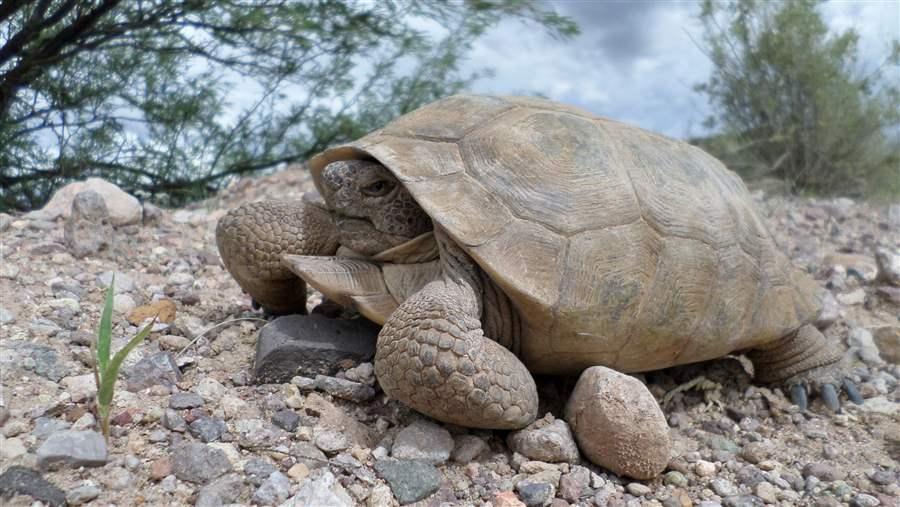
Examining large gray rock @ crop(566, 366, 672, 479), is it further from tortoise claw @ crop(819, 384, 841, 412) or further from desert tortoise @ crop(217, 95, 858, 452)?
tortoise claw @ crop(819, 384, 841, 412)

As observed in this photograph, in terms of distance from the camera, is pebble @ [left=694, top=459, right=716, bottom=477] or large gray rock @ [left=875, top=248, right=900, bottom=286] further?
large gray rock @ [left=875, top=248, right=900, bottom=286]

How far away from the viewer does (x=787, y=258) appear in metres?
2.84

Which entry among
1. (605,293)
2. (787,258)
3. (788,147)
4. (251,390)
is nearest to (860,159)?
(788,147)

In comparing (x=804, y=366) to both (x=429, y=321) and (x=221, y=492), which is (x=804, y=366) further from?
(x=221, y=492)

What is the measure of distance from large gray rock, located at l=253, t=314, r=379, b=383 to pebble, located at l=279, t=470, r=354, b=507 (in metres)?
0.57

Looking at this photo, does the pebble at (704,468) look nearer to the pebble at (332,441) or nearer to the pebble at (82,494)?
the pebble at (332,441)

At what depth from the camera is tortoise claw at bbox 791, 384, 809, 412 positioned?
9.02ft

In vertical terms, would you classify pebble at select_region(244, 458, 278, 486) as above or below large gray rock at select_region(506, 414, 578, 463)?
above

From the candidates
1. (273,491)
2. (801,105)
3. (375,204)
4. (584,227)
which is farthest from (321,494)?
(801,105)

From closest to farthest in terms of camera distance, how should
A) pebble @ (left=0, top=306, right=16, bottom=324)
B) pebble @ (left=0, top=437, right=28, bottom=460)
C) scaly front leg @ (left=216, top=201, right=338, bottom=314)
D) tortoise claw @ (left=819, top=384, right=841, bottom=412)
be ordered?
1. pebble @ (left=0, top=437, right=28, bottom=460)
2. pebble @ (left=0, top=306, right=16, bottom=324)
3. scaly front leg @ (left=216, top=201, right=338, bottom=314)
4. tortoise claw @ (left=819, top=384, right=841, bottom=412)

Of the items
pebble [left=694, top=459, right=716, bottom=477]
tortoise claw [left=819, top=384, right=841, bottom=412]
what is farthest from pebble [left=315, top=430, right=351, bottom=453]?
tortoise claw [left=819, top=384, right=841, bottom=412]

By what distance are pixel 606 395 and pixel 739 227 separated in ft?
3.56

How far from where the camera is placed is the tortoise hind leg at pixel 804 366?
2.79m

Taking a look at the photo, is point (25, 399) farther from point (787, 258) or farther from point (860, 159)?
point (860, 159)
